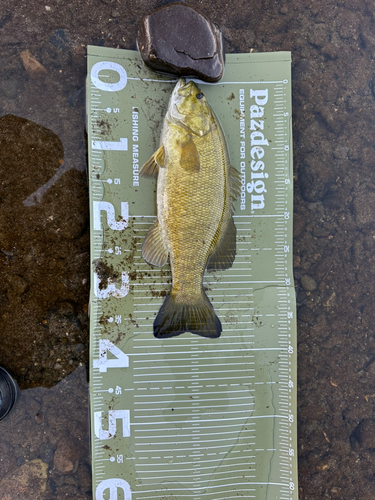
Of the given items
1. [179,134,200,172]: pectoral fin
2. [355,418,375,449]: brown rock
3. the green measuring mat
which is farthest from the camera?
[355,418,375,449]: brown rock

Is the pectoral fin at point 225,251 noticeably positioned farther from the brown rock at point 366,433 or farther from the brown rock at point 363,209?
the brown rock at point 366,433

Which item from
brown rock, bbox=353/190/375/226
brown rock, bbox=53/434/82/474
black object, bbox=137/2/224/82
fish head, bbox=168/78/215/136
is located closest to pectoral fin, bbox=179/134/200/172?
fish head, bbox=168/78/215/136

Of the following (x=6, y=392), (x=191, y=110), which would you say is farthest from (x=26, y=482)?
(x=191, y=110)

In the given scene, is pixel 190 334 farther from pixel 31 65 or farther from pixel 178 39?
pixel 31 65

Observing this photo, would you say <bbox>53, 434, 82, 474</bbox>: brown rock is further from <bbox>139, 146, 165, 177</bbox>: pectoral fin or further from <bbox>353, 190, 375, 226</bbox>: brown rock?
<bbox>353, 190, 375, 226</bbox>: brown rock

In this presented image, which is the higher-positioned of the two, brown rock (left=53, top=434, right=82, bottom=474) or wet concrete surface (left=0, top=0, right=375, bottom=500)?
wet concrete surface (left=0, top=0, right=375, bottom=500)

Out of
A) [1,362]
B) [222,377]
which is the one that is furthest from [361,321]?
[1,362]
